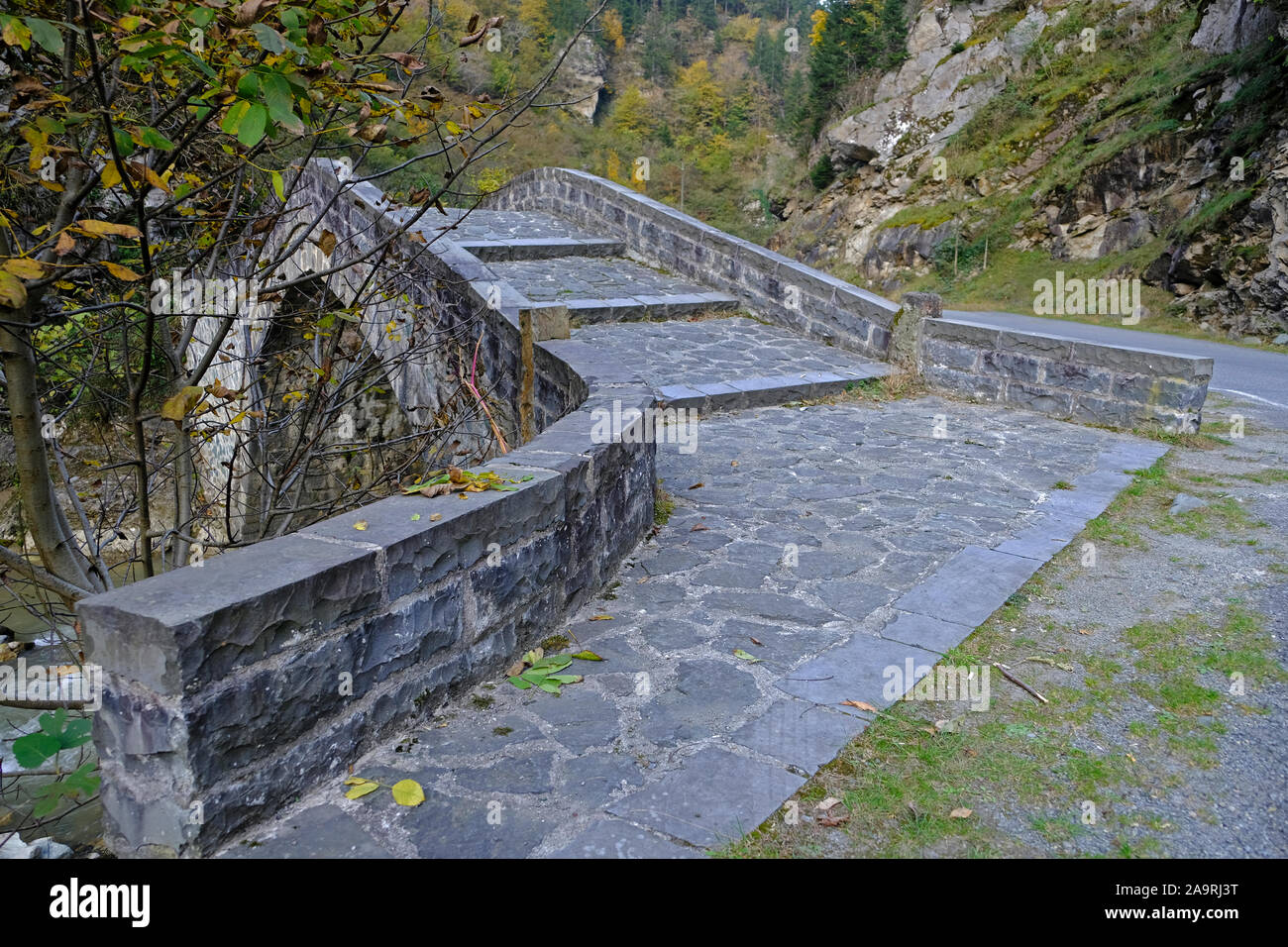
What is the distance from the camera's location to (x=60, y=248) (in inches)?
104

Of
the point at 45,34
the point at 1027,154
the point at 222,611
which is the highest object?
the point at 1027,154

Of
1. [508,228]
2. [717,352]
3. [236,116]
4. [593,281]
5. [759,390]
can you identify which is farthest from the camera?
[508,228]

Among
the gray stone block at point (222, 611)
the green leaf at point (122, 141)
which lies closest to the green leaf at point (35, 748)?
the gray stone block at point (222, 611)

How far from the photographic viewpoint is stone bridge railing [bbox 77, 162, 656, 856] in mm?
2129

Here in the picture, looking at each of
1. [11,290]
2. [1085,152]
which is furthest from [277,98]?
[1085,152]

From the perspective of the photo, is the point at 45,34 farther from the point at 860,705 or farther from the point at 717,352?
the point at 717,352

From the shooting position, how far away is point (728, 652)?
346cm

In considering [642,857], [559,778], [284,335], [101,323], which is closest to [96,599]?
[559,778]

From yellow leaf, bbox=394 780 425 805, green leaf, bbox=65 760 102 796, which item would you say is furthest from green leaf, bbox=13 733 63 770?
yellow leaf, bbox=394 780 425 805

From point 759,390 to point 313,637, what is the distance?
18.6 ft

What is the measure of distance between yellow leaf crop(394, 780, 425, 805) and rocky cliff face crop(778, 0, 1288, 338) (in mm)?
14519

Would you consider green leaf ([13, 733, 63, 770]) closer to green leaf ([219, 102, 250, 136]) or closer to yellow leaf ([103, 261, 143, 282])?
yellow leaf ([103, 261, 143, 282])

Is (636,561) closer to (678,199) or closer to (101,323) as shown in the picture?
(101,323)

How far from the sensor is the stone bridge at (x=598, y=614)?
223 cm
